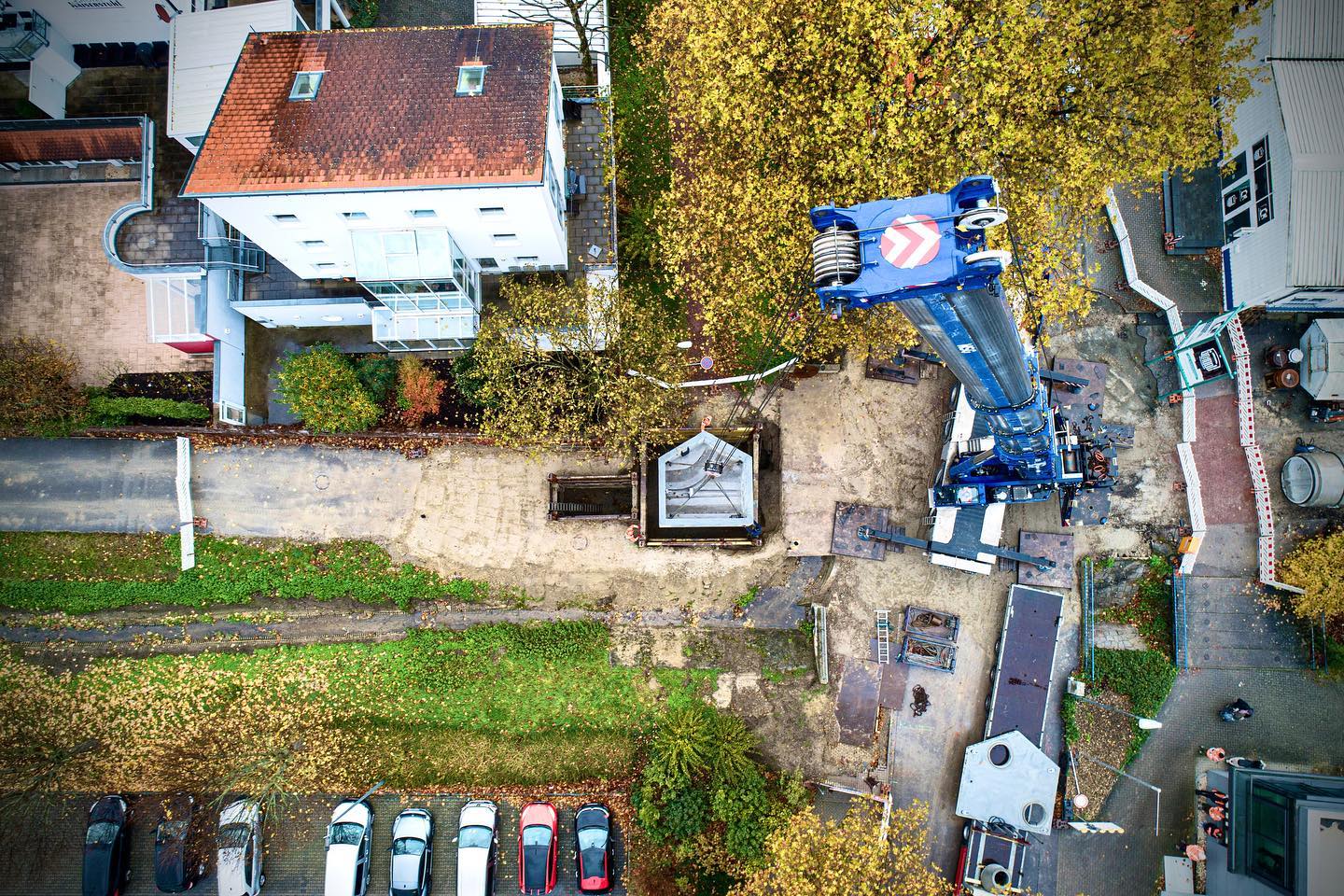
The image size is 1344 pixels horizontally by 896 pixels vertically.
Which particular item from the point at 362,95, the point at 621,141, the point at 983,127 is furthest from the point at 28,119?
the point at 983,127

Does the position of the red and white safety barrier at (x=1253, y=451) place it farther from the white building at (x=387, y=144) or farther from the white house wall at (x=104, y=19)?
the white house wall at (x=104, y=19)

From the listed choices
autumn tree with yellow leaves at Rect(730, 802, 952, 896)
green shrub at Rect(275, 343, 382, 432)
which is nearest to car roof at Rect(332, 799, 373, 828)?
autumn tree with yellow leaves at Rect(730, 802, 952, 896)

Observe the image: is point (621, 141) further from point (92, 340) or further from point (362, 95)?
point (92, 340)

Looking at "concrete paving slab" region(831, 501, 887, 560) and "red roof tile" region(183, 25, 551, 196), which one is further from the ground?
"red roof tile" region(183, 25, 551, 196)

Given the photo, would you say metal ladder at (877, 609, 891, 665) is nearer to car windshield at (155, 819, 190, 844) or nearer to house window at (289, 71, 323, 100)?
house window at (289, 71, 323, 100)

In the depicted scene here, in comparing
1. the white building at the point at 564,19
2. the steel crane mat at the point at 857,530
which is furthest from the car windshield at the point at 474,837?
the white building at the point at 564,19

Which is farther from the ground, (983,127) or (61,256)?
(983,127)

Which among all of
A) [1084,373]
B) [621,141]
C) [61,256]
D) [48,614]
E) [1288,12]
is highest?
[1288,12]
